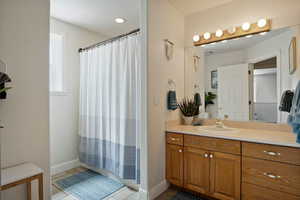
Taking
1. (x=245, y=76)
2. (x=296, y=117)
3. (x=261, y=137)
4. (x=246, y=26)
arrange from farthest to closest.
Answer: (x=245, y=76)
(x=246, y=26)
(x=261, y=137)
(x=296, y=117)

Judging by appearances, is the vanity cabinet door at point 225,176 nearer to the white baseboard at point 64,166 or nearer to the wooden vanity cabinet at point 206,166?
the wooden vanity cabinet at point 206,166

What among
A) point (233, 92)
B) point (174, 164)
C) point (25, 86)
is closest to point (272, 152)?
point (233, 92)

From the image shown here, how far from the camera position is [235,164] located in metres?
1.65

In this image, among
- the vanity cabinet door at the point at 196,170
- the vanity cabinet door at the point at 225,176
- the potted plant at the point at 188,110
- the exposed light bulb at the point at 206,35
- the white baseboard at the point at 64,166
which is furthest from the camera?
the white baseboard at the point at 64,166

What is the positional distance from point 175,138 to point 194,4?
190cm

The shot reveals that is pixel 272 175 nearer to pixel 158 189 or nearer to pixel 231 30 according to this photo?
pixel 158 189

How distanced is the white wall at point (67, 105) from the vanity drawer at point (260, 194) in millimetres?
2657

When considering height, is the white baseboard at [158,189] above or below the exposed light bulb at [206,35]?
below

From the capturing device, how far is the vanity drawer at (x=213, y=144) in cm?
166

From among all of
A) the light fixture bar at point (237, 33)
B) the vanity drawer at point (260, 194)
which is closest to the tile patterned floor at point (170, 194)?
the vanity drawer at point (260, 194)

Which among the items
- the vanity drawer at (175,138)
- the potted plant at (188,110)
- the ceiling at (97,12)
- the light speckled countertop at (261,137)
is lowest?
the vanity drawer at (175,138)

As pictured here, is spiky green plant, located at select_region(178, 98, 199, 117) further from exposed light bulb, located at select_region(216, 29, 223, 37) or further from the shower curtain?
exposed light bulb, located at select_region(216, 29, 223, 37)

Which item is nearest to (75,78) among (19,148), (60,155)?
(60,155)

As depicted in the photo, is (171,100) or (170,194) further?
(171,100)
